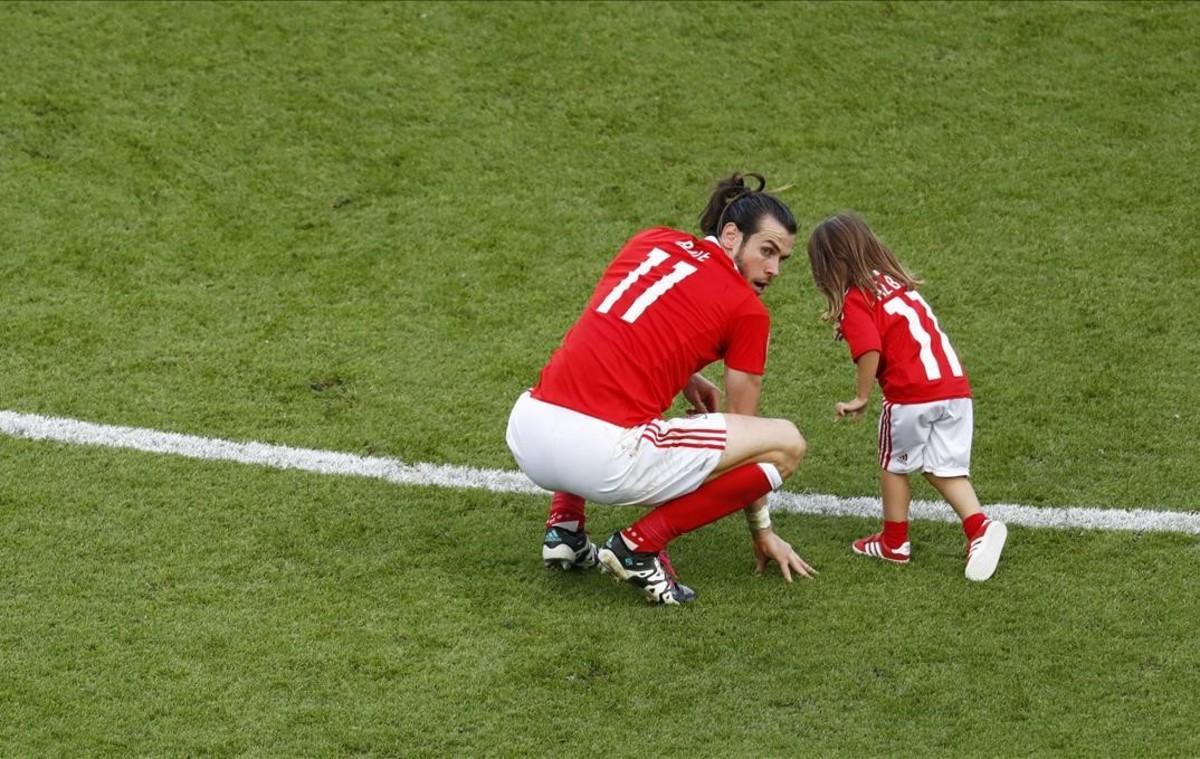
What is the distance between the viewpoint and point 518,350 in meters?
7.14

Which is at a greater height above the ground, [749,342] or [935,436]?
[749,342]

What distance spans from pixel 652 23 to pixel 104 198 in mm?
3001

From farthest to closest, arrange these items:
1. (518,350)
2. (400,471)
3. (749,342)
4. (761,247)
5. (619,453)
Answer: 1. (518,350)
2. (400,471)
3. (761,247)
4. (749,342)
5. (619,453)

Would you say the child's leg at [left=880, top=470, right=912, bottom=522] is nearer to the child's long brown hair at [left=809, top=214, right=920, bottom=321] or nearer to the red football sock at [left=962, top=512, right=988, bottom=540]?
the red football sock at [left=962, top=512, right=988, bottom=540]

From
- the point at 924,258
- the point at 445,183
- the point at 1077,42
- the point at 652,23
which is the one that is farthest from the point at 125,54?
the point at 1077,42

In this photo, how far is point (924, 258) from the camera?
7.71m

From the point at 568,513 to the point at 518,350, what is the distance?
161 cm

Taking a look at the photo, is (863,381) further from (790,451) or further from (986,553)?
(986,553)

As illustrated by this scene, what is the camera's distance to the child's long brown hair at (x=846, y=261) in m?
5.66

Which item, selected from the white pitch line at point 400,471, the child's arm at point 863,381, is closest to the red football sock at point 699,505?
the child's arm at point 863,381

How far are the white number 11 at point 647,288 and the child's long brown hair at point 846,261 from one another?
56 centimetres

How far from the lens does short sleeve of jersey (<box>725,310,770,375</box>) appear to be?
5.30m

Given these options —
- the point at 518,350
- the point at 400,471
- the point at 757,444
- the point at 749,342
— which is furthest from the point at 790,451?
the point at 518,350

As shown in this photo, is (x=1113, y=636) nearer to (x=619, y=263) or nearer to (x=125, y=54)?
(x=619, y=263)
